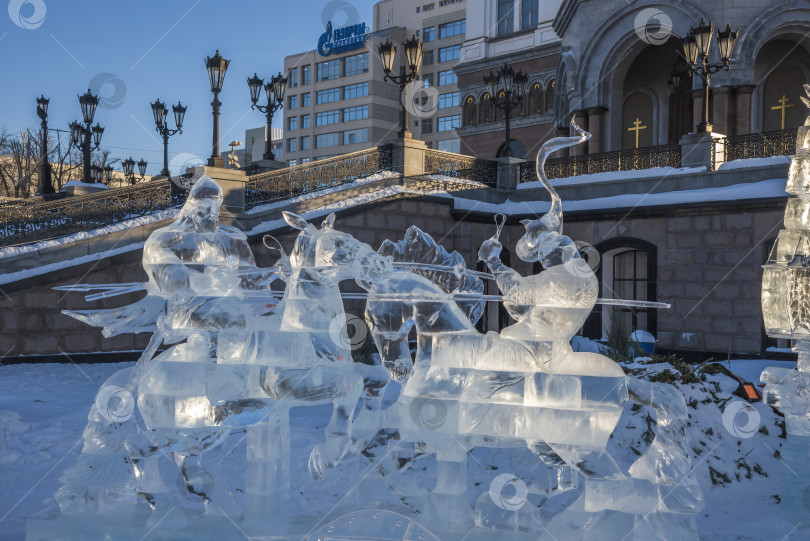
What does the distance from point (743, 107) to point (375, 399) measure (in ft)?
57.7

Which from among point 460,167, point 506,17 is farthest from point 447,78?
point 460,167

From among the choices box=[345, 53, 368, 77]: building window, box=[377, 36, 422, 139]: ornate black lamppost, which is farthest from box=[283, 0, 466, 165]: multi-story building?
box=[377, 36, 422, 139]: ornate black lamppost

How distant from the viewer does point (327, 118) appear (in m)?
63.9

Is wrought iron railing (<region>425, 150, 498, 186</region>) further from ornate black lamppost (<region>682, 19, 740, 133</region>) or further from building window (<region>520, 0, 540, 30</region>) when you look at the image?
building window (<region>520, 0, 540, 30</region>)

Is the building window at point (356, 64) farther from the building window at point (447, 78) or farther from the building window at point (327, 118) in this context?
the building window at point (447, 78)

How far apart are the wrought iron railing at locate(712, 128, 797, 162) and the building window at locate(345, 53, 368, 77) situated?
4912 centimetres

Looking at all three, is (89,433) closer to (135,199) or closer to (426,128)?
(135,199)

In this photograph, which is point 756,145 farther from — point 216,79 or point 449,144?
point 449,144

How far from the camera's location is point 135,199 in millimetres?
14125

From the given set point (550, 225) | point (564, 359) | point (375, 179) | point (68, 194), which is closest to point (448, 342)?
point (564, 359)

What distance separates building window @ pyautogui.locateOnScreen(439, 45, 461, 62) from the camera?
186ft

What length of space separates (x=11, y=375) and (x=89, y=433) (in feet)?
→ 23.4

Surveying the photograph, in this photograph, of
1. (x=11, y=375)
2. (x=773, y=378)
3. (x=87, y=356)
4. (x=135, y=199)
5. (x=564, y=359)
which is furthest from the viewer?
(x=135, y=199)

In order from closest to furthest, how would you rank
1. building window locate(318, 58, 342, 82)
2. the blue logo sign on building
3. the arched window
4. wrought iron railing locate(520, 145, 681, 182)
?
wrought iron railing locate(520, 145, 681, 182) → the arched window → the blue logo sign on building → building window locate(318, 58, 342, 82)
